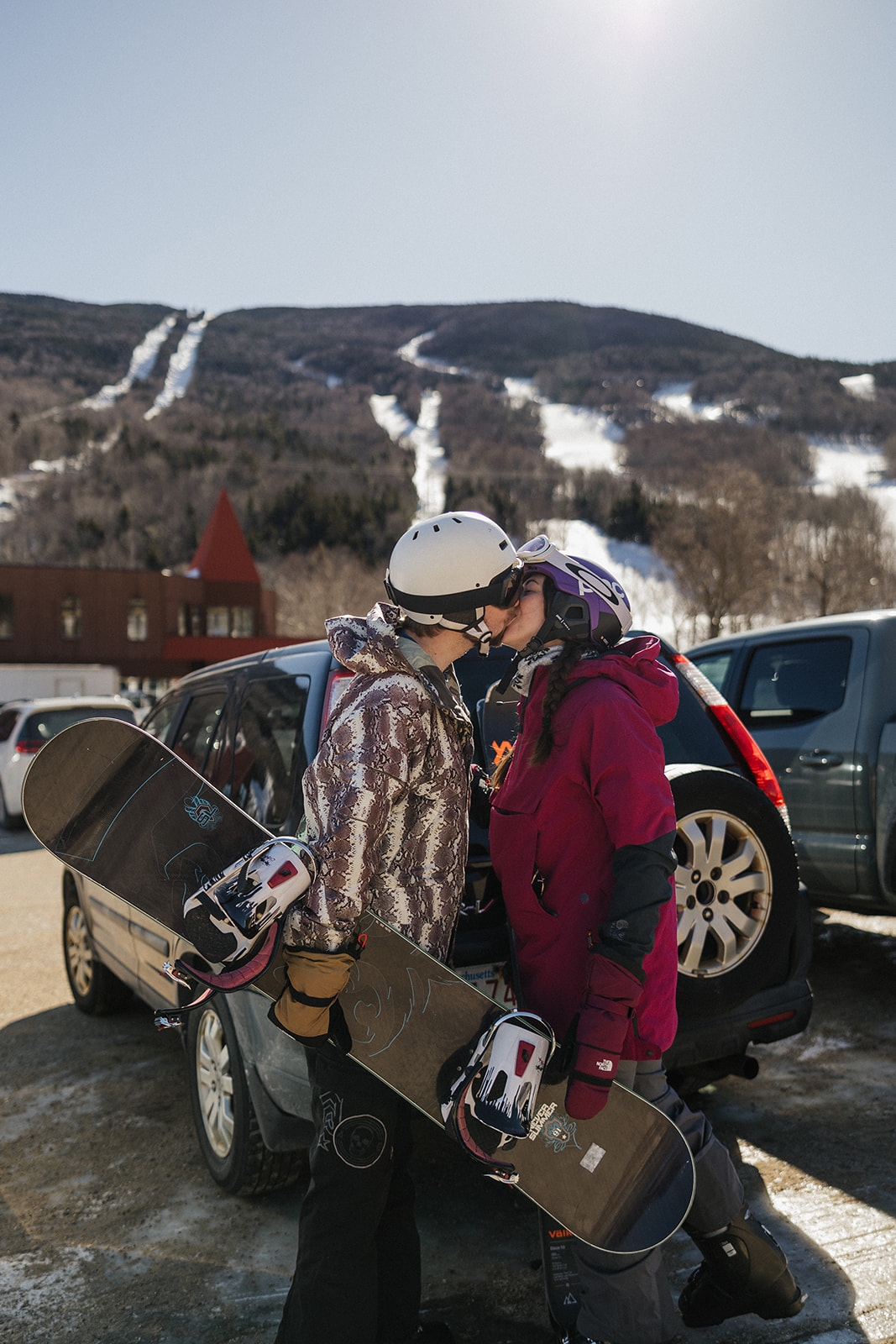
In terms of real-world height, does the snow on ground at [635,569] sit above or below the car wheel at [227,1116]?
below

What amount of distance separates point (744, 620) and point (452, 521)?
4136 centimetres

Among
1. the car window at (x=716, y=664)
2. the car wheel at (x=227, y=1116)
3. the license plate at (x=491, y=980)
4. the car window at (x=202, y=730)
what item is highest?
the car window at (x=202, y=730)

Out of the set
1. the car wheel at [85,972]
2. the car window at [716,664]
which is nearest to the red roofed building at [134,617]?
the car window at [716,664]

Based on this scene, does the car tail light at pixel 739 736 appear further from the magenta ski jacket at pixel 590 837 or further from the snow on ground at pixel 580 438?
the snow on ground at pixel 580 438

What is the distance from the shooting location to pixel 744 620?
4162 centimetres

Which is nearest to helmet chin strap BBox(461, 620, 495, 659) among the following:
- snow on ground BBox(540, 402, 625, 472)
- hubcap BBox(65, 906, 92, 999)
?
hubcap BBox(65, 906, 92, 999)

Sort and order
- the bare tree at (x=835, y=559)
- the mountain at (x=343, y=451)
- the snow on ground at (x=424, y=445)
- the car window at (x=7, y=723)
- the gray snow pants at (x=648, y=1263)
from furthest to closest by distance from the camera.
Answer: the snow on ground at (x=424, y=445) → the mountain at (x=343, y=451) → the bare tree at (x=835, y=559) → the car window at (x=7, y=723) → the gray snow pants at (x=648, y=1263)

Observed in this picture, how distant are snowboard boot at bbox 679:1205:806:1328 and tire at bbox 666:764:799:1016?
923 mm

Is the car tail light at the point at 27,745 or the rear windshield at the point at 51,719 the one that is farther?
the rear windshield at the point at 51,719

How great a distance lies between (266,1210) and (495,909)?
4.75ft

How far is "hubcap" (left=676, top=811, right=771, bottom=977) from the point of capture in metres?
3.35

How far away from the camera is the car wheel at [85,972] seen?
5.41 meters

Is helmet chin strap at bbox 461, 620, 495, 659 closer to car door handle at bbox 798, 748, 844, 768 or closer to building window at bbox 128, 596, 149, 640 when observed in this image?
car door handle at bbox 798, 748, 844, 768

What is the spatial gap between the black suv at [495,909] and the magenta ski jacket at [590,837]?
62cm
